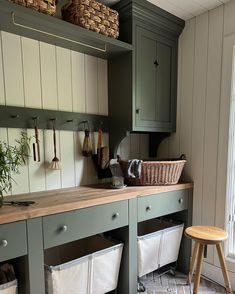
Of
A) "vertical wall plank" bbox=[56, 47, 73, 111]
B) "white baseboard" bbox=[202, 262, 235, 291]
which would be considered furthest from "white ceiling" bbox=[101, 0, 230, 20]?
"white baseboard" bbox=[202, 262, 235, 291]

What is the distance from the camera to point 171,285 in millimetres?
1954

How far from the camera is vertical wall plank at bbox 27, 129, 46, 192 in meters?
1.64

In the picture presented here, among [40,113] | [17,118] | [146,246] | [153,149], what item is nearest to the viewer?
[17,118]

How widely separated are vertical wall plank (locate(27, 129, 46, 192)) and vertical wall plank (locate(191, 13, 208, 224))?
133cm

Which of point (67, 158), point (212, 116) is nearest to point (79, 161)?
point (67, 158)

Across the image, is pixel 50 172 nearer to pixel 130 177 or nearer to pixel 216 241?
pixel 130 177

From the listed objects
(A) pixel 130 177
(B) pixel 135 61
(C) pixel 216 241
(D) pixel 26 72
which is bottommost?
(C) pixel 216 241

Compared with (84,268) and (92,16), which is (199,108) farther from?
(84,268)

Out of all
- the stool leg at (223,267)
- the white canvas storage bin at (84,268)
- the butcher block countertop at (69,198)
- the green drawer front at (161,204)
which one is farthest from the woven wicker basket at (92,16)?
the stool leg at (223,267)

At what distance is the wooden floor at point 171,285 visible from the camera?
187 centimetres

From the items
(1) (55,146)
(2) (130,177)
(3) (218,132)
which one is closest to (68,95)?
(1) (55,146)

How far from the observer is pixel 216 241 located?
1548 mm

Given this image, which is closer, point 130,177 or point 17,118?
point 17,118

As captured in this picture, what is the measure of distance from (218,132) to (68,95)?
4.21 ft
